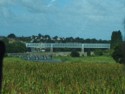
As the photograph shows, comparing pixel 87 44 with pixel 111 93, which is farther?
pixel 87 44

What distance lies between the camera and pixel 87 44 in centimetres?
7575

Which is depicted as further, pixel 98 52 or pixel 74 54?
pixel 74 54

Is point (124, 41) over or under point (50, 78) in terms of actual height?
over

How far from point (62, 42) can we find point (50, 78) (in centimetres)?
5279

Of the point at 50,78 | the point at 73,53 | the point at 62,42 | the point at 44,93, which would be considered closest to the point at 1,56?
the point at 44,93

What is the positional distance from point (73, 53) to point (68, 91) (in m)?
66.1

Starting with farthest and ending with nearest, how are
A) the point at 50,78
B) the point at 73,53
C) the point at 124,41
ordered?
the point at 73,53
the point at 50,78
the point at 124,41

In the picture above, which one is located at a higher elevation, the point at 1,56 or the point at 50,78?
the point at 1,56

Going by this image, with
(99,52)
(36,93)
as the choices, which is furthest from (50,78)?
(99,52)

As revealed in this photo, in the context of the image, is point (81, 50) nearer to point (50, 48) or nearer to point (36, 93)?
point (50, 48)

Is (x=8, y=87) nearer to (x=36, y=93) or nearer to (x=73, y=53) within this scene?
(x=36, y=93)

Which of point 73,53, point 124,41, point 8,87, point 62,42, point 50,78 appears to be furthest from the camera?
point 73,53

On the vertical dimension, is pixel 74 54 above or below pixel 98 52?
below

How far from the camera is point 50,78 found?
72.6 ft
